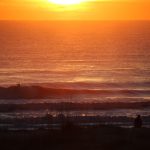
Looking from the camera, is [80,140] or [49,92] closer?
[80,140]

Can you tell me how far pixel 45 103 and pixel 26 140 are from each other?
68.2ft

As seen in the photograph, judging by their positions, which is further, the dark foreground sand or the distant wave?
the distant wave

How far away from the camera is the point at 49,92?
4350 centimetres

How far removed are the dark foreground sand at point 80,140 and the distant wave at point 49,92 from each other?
2414 centimetres

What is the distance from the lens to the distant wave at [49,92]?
135 ft

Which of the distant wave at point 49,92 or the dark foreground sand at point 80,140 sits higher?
the distant wave at point 49,92

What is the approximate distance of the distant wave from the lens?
4122 cm

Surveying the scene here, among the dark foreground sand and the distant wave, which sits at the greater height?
the distant wave

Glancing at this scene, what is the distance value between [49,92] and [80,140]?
28171 millimetres

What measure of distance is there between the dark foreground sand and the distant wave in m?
24.1

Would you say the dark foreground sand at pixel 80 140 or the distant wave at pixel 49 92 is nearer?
the dark foreground sand at pixel 80 140

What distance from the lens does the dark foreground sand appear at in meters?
14.8

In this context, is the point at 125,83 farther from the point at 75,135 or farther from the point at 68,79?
the point at 75,135

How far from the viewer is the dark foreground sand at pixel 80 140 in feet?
48.4
